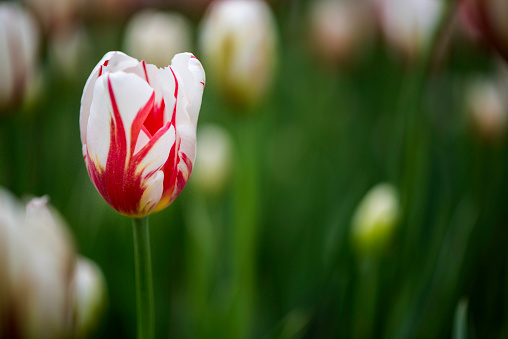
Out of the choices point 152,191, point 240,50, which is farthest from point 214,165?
point 152,191

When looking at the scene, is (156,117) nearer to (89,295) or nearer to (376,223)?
(89,295)

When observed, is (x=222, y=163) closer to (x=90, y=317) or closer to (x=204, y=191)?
(x=204, y=191)

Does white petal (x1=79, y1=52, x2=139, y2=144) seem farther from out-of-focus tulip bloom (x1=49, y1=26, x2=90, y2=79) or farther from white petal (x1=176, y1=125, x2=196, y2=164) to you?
out-of-focus tulip bloom (x1=49, y1=26, x2=90, y2=79)

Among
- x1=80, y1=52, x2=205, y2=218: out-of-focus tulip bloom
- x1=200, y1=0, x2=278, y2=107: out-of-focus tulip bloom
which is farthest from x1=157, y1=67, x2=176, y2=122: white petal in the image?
x1=200, y1=0, x2=278, y2=107: out-of-focus tulip bloom

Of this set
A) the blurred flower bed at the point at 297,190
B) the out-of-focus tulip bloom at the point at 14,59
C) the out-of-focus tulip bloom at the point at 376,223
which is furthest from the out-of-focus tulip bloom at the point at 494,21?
the out-of-focus tulip bloom at the point at 14,59

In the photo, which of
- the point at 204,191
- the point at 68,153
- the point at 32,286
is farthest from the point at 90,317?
→ the point at 68,153

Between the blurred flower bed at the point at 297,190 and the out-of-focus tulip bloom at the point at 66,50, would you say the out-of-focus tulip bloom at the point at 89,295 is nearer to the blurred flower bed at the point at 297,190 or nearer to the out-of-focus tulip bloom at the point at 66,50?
the blurred flower bed at the point at 297,190
